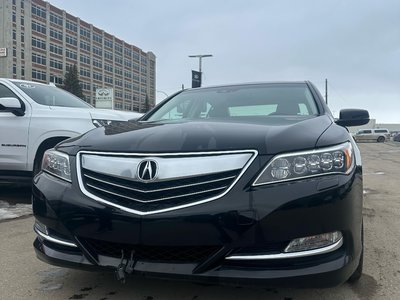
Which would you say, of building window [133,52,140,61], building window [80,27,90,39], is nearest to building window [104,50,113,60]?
building window [80,27,90,39]

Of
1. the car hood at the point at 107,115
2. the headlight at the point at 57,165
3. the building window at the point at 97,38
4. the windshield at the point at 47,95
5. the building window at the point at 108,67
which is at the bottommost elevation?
the headlight at the point at 57,165

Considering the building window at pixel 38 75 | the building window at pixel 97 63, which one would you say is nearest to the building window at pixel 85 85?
the building window at pixel 97 63

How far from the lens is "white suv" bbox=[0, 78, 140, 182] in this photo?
5791 mm

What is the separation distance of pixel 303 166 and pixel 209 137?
22.0 inches

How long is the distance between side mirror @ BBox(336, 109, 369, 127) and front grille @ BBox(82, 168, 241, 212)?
6.18 ft

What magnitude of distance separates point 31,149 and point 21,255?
2.25 metres

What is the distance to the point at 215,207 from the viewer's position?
230cm

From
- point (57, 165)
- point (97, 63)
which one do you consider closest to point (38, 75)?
point (97, 63)

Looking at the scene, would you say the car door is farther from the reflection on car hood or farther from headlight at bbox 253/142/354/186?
headlight at bbox 253/142/354/186

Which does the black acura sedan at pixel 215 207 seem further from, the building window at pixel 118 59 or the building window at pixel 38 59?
the building window at pixel 118 59

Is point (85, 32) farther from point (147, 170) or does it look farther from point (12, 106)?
point (147, 170)

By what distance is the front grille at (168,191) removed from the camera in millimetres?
2361

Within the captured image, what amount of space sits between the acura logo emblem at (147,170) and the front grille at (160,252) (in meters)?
0.38

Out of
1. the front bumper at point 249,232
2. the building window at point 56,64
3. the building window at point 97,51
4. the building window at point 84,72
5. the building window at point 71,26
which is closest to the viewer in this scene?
the front bumper at point 249,232
